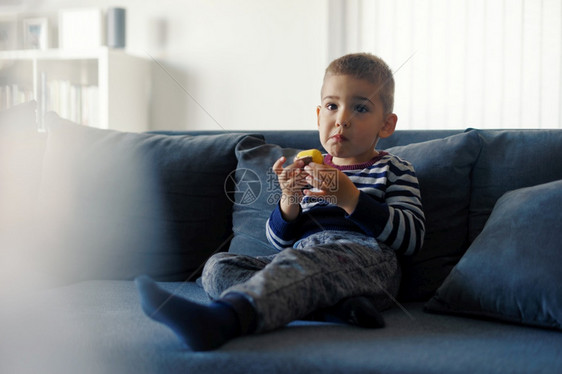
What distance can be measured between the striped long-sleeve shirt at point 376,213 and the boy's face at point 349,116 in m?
0.05

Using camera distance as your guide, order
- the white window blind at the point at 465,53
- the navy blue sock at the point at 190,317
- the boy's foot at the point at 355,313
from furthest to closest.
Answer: the white window blind at the point at 465,53 < the boy's foot at the point at 355,313 < the navy blue sock at the point at 190,317

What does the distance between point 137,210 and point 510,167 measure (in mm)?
894

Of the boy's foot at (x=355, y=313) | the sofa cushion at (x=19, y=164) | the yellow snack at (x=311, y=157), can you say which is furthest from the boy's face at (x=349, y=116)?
the sofa cushion at (x=19, y=164)

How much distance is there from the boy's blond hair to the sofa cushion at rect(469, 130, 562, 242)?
0.26 m

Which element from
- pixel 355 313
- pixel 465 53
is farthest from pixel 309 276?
pixel 465 53

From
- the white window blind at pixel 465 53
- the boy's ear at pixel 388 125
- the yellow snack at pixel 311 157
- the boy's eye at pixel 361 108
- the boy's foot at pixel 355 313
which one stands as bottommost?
the boy's foot at pixel 355 313

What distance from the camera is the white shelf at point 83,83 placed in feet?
9.24

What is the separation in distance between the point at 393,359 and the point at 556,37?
222 centimetres

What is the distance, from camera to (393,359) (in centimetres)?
81

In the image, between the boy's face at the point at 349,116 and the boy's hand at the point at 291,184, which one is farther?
the boy's face at the point at 349,116

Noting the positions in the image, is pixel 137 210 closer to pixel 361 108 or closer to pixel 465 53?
pixel 361 108

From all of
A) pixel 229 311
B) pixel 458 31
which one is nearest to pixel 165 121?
pixel 458 31

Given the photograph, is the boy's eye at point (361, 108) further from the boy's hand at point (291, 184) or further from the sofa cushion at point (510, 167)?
the sofa cushion at point (510, 167)

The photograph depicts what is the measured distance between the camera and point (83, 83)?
303 centimetres
